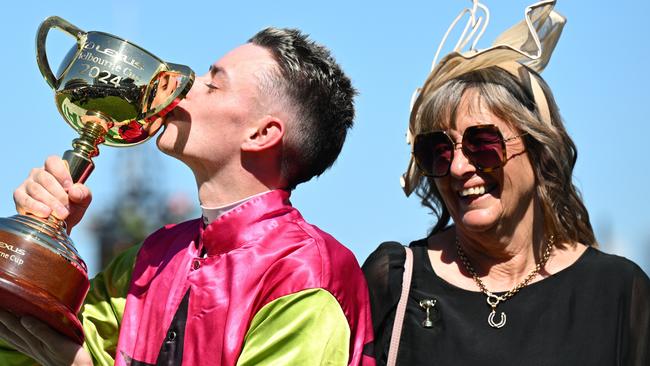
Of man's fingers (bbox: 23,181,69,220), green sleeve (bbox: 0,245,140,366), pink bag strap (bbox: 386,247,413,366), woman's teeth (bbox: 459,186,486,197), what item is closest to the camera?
man's fingers (bbox: 23,181,69,220)

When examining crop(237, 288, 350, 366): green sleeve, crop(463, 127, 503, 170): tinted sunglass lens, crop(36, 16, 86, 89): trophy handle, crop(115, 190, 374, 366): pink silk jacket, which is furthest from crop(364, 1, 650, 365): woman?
crop(36, 16, 86, 89): trophy handle

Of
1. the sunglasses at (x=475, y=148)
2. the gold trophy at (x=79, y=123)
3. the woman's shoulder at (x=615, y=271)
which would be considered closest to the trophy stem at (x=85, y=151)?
the gold trophy at (x=79, y=123)

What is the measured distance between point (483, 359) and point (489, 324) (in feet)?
0.53

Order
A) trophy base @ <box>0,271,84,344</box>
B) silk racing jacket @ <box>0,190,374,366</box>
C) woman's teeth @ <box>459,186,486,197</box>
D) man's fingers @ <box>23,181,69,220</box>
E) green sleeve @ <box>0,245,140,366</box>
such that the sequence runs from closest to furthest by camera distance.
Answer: trophy base @ <box>0,271,84,344</box>
silk racing jacket @ <box>0,190,374,366</box>
man's fingers @ <box>23,181,69,220</box>
woman's teeth @ <box>459,186,486,197</box>
green sleeve @ <box>0,245,140,366</box>

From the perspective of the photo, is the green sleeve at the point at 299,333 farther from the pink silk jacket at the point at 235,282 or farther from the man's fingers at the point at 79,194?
the man's fingers at the point at 79,194

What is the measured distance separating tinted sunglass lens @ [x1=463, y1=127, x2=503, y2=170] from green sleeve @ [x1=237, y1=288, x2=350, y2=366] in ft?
2.82

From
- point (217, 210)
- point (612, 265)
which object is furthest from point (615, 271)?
point (217, 210)

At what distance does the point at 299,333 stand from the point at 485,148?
1.08 metres

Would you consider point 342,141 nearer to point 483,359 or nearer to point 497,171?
point 497,171

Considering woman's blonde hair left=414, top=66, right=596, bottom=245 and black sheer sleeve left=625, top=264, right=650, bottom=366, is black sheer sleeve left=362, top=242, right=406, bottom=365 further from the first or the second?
black sheer sleeve left=625, top=264, right=650, bottom=366

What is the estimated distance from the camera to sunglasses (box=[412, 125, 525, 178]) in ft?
16.6

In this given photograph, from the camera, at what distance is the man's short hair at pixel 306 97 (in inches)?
207

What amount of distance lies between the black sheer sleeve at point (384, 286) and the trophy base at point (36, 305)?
1.15 m

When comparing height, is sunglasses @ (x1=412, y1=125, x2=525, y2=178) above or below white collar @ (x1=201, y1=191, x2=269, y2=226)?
above
